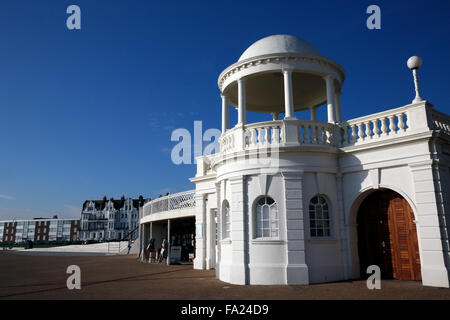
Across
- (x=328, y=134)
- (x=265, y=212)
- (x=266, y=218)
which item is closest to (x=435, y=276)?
(x=266, y=218)

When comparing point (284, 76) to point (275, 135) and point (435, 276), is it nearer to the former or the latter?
point (275, 135)

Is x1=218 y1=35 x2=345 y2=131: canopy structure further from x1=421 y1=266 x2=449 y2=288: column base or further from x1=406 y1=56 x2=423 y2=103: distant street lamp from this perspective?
x1=421 y1=266 x2=449 y2=288: column base

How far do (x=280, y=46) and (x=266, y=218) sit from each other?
6664 mm

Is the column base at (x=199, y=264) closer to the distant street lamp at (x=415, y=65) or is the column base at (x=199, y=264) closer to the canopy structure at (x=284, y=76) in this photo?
the canopy structure at (x=284, y=76)

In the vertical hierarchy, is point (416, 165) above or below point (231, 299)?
above

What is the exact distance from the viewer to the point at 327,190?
1209 cm

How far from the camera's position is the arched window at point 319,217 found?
469 inches

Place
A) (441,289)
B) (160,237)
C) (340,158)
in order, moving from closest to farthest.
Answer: (441,289) < (340,158) < (160,237)

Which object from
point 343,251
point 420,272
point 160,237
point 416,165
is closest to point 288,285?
point 343,251

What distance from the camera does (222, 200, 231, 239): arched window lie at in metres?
13.2

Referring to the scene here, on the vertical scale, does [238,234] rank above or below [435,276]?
above

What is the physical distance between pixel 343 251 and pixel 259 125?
528 cm
